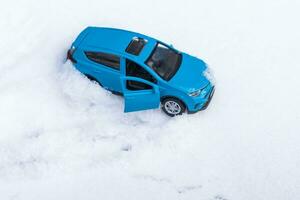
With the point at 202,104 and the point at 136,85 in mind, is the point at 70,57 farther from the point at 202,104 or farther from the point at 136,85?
the point at 202,104

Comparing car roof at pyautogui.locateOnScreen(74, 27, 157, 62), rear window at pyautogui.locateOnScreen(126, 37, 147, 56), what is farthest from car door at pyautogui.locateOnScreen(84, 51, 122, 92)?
rear window at pyautogui.locateOnScreen(126, 37, 147, 56)

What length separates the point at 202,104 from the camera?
27.1 feet

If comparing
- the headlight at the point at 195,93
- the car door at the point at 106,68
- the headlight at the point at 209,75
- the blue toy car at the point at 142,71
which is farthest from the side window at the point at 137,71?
the headlight at the point at 209,75

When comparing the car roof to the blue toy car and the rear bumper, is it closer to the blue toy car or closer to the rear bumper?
the blue toy car

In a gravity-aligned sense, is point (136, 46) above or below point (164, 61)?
above

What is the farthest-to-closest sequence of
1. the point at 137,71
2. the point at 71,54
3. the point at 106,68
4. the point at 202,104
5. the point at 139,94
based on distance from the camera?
the point at 71,54
the point at 202,104
the point at 106,68
the point at 137,71
the point at 139,94

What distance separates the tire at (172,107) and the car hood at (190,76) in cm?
39

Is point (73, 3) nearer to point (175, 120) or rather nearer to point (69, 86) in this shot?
point (69, 86)

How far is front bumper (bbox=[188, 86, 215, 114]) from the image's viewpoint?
8117mm

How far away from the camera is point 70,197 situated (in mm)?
6969

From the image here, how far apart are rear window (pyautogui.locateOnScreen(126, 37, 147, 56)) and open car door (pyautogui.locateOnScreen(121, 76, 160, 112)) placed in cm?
63

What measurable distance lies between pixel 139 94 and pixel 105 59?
3.98 feet

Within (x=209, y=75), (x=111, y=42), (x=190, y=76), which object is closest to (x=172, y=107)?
(x=190, y=76)

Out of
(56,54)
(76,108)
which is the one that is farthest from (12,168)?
(56,54)
